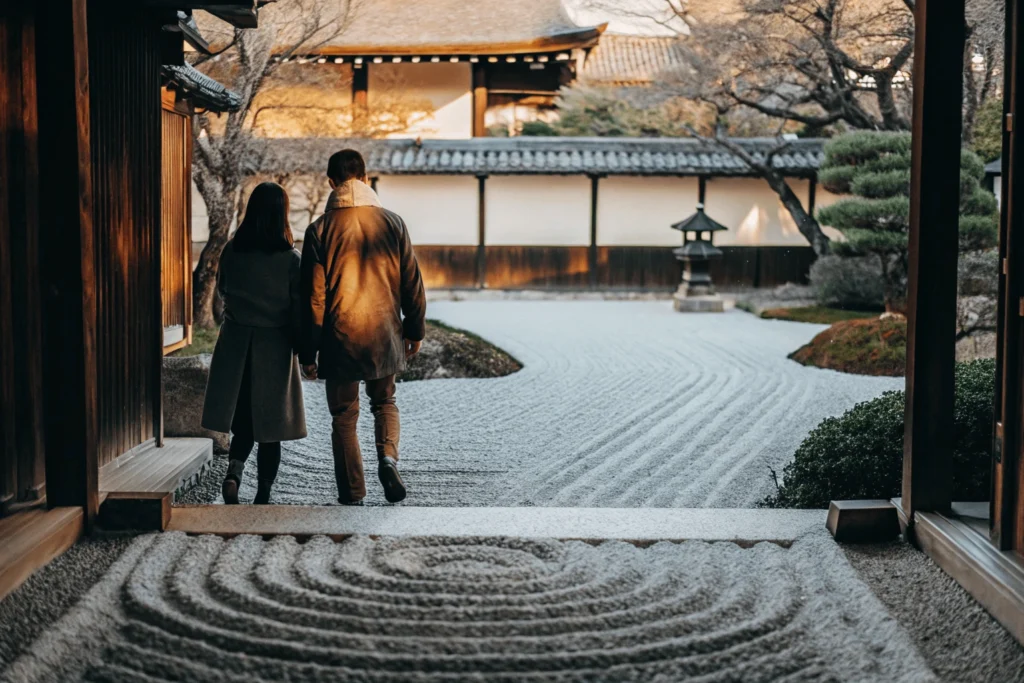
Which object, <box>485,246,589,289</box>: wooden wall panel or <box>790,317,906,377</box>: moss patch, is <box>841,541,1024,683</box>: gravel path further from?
<box>485,246,589,289</box>: wooden wall panel

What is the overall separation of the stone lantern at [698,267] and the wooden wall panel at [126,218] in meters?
12.3

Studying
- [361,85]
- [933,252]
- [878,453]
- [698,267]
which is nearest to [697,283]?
[698,267]

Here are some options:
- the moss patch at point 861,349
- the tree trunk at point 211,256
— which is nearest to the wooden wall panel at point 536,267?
the moss patch at point 861,349

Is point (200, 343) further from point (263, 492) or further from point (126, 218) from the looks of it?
point (263, 492)

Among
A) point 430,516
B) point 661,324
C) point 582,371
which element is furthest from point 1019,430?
point 661,324

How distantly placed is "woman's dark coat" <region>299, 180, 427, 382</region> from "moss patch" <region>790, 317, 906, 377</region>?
284 inches

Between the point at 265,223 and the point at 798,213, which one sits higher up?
the point at 798,213

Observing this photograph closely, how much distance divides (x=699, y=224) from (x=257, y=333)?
14384 millimetres

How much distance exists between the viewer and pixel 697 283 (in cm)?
1798

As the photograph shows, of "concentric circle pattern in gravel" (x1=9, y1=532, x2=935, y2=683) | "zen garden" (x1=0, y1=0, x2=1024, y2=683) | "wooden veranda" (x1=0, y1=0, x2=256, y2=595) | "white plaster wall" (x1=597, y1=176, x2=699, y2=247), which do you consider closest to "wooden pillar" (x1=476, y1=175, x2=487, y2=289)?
"white plaster wall" (x1=597, y1=176, x2=699, y2=247)

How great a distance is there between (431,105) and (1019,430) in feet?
62.5

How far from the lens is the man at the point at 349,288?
474 centimetres

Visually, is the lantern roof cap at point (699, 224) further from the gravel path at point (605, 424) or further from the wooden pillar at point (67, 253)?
the wooden pillar at point (67, 253)

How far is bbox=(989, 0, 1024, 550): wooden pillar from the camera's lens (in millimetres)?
3350
